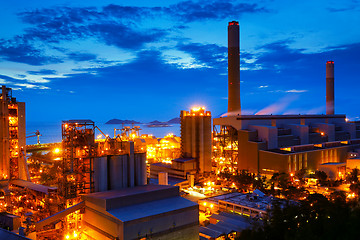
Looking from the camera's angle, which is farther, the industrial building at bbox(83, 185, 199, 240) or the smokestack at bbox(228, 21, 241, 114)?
the smokestack at bbox(228, 21, 241, 114)

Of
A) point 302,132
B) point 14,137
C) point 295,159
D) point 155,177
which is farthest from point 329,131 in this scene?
point 14,137

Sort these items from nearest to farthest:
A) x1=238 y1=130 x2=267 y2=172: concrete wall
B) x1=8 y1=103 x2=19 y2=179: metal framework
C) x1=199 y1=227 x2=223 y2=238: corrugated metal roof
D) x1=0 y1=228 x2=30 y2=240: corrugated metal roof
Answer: x1=0 y1=228 x2=30 y2=240: corrugated metal roof → x1=199 y1=227 x2=223 y2=238: corrugated metal roof → x1=8 y1=103 x2=19 y2=179: metal framework → x1=238 y1=130 x2=267 y2=172: concrete wall

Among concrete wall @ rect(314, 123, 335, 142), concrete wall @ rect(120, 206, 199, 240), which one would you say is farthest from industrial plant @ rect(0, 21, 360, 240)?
concrete wall @ rect(314, 123, 335, 142)

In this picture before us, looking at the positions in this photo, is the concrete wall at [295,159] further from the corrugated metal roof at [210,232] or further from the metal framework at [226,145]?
the corrugated metal roof at [210,232]

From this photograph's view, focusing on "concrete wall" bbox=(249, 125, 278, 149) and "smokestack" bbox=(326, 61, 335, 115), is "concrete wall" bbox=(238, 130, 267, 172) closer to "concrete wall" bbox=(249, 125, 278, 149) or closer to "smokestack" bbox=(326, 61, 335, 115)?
"concrete wall" bbox=(249, 125, 278, 149)

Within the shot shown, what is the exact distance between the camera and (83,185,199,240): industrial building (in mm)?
16052

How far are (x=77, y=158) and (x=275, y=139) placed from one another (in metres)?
24.8

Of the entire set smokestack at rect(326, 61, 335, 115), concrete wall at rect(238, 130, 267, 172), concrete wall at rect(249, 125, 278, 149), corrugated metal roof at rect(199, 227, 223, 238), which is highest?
smokestack at rect(326, 61, 335, 115)

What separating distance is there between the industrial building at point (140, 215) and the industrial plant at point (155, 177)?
5cm

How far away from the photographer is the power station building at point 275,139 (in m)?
34.7

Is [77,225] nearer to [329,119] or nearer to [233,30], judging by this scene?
[233,30]

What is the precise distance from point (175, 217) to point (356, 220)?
418 inches

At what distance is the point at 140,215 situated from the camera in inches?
646

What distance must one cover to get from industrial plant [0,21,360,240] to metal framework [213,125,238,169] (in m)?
0.14
